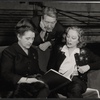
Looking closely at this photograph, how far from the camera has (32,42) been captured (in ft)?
8.07

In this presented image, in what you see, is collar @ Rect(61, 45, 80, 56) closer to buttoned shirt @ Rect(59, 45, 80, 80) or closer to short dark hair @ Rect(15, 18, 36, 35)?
buttoned shirt @ Rect(59, 45, 80, 80)

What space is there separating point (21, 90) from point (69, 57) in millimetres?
419

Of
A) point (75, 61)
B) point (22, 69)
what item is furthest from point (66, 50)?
point (22, 69)

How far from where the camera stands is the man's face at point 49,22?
254cm

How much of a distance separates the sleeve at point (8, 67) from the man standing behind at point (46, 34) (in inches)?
10.5

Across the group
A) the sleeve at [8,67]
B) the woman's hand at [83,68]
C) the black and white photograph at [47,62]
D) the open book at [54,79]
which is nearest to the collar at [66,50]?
the black and white photograph at [47,62]

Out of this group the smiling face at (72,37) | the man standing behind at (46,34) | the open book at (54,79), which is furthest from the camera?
the man standing behind at (46,34)

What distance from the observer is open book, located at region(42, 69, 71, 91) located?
2.30 meters

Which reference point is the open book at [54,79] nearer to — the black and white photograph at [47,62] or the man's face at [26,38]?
the black and white photograph at [47,62]

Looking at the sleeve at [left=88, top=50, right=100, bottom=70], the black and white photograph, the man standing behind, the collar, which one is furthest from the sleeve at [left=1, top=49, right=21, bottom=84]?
the sleeve at [left=88, top=50, right=100, bottom=70]

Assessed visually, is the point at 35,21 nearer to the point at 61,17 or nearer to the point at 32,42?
the point at 32,42

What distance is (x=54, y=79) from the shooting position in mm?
2338

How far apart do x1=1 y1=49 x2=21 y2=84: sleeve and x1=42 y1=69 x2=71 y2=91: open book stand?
0.18 m

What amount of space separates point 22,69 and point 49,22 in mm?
404
